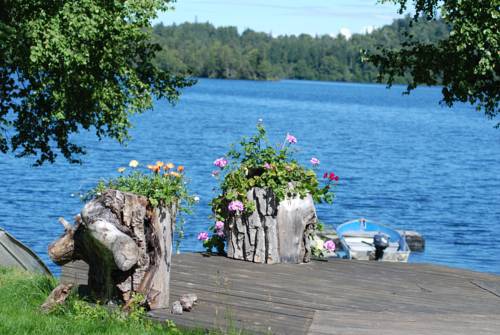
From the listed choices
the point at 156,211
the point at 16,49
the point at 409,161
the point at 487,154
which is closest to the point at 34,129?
the point at 16,49

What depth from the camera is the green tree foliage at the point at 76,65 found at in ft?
45.4

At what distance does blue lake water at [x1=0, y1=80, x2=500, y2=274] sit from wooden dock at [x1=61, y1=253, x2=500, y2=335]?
1.40 m

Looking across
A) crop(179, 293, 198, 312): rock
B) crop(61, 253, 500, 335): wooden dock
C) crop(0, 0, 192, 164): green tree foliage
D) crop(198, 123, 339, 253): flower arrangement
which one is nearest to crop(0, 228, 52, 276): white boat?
crop(0, 0, 192, 164): green tree foliage

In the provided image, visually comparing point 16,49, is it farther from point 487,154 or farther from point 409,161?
point 487,154

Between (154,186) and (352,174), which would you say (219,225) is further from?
(352,174)

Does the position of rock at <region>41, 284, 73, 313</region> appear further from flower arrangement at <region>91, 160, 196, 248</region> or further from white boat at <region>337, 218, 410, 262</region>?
white boat at <region>337, 218, 410, 262</region>

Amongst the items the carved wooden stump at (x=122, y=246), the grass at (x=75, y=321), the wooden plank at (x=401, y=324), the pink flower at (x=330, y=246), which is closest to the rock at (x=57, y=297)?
the grass at (x=75, y=321)

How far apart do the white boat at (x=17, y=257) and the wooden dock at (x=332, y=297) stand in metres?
3.52

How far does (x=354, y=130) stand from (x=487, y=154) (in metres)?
20.4

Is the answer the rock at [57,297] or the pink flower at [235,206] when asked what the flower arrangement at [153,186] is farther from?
the pink flower at [235,206]

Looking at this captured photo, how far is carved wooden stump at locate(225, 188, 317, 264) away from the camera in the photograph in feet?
36.1

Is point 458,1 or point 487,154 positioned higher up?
point 458,1

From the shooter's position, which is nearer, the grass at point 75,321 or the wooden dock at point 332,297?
the grass at point 75,321

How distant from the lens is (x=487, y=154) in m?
67.4
